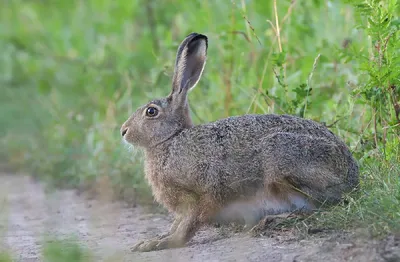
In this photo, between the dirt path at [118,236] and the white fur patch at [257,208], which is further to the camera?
the white fur patch at [257,208]

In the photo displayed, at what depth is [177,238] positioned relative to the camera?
5.01 meters

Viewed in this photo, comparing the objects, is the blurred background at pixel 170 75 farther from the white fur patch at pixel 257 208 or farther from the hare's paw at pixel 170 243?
the hare's paw at pixel 170 243

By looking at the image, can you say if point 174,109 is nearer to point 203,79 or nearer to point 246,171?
point 246,171

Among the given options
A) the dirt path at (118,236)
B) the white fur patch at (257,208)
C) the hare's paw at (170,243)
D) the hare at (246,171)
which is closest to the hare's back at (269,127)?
the hare at (246,171)

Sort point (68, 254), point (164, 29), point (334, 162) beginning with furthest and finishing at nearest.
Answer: point (164, 29)
point (334, 162)
point (68, 254)

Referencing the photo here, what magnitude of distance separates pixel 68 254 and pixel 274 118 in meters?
1.77

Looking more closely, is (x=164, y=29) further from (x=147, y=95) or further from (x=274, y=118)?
(x=274, y=118)

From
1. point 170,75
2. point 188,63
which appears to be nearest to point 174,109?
point 188,63

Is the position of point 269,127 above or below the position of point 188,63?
below

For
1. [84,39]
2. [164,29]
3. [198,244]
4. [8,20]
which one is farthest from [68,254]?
[8,20]

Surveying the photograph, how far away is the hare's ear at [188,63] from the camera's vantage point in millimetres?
5594

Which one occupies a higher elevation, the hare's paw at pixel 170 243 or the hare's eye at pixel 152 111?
the hare's eye at pixel 152 111

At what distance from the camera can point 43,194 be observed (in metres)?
7.32

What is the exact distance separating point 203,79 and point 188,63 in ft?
6.17
